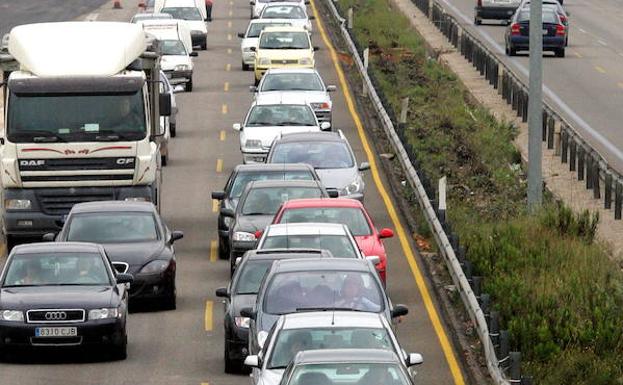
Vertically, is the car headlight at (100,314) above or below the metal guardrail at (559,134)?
above

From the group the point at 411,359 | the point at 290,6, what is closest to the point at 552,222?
the point at 411,359

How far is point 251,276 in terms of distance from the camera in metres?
22.6

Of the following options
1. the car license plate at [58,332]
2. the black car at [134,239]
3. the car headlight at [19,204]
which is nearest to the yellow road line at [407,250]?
the black car at [134,239]

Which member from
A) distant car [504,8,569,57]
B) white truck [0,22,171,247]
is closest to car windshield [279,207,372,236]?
white truck [0,22,171,247]

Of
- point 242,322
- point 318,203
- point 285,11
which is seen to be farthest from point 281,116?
point 285,11

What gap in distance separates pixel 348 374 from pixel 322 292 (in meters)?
4.97

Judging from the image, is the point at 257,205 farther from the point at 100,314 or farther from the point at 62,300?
the point at 62,300

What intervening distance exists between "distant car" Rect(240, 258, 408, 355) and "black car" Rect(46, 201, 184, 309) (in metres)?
5.47

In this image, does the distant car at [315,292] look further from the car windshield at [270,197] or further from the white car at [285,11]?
the white car at [285,11]

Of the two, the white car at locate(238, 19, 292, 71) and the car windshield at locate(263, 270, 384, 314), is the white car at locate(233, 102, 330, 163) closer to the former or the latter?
the white car at locate(238, 19, 292, 71)

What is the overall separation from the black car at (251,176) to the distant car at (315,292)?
10524mm

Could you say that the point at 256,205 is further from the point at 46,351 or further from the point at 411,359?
the point at 411,359

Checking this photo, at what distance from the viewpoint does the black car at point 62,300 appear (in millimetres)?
22297

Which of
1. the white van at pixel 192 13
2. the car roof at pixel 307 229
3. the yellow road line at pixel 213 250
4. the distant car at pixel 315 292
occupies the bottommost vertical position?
the white van at pixel 192 13
